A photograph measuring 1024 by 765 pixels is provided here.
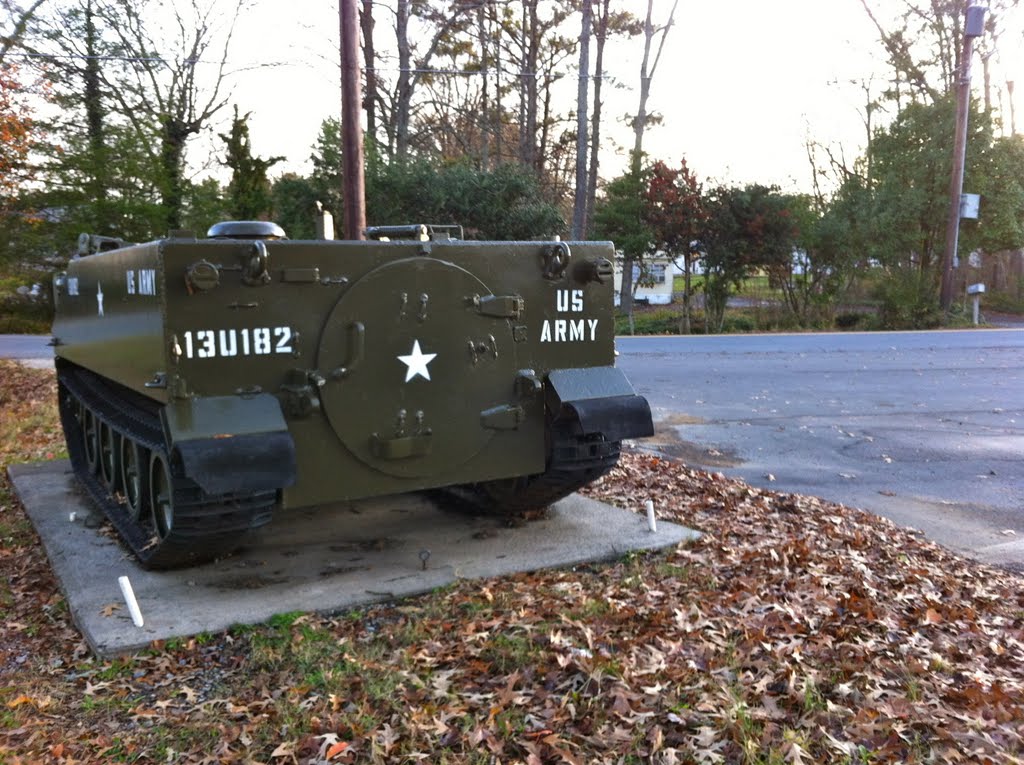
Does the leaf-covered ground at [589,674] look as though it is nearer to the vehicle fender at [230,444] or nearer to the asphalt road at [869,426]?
the vehicle fender at [230,444]

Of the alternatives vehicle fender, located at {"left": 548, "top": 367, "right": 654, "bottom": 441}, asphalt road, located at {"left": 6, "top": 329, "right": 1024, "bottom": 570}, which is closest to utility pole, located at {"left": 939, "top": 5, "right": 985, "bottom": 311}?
asphalt road, located at {"left": 6, "top": 329, "right": 1024, "bottom": 570}

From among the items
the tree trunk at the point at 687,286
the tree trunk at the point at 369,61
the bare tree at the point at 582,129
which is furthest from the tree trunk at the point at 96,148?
the tree trunk at the point at 687,286

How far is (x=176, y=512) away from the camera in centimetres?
462

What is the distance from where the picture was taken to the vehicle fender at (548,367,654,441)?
539 cm

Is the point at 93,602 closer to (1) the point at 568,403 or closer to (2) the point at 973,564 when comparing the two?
(1) the point at 568,403

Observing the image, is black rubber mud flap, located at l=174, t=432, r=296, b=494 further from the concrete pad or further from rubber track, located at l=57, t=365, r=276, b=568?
the concrete pad

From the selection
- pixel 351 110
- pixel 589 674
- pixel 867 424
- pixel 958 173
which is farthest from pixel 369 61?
pixel 589 674

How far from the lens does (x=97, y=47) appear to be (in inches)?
957

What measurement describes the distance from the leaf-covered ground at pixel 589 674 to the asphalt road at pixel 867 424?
62.3 inches

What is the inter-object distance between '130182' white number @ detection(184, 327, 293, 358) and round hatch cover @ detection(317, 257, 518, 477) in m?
0.20

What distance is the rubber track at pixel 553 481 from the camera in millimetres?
5590

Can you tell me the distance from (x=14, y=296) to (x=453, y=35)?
1574 cm

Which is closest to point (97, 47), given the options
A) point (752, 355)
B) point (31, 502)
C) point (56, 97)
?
point (56, 97)

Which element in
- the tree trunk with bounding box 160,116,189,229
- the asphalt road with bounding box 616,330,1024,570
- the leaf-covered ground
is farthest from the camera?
the tree trunk with bounding box 160,116,189,229
